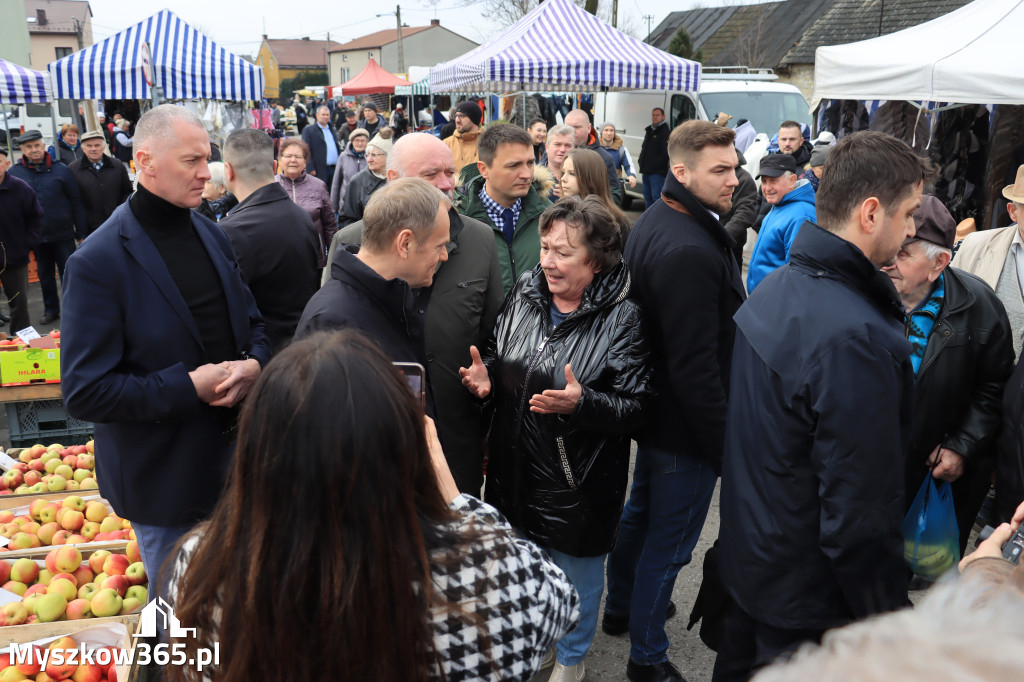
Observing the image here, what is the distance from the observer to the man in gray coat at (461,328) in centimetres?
302

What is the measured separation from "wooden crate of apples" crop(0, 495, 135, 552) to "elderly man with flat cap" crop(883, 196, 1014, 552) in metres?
3.19

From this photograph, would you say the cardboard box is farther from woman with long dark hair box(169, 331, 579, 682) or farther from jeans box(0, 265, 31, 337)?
woman with long dark hair box(169, 331, 579, 682)

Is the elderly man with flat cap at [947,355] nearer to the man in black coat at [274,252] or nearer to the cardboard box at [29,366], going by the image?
the man in black coat at [274,252]

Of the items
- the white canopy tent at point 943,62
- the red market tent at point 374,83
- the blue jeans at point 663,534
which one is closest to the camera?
the blue jeans at point 663,534

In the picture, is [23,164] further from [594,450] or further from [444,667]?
[444,667]

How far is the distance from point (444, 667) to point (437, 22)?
83.2m

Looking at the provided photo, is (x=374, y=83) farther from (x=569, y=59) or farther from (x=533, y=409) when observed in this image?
(x=533, y=409)

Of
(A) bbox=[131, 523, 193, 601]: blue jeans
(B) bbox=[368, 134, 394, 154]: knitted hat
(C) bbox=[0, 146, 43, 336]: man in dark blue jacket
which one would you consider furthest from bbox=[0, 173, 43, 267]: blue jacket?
(A) bbox=[131, 523, 193, 601]: blue jeans

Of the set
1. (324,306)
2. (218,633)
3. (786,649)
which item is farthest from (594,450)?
(218,633)

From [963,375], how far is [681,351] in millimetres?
1028

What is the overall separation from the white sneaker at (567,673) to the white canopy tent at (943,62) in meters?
5.45

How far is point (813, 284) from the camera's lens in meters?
1.97

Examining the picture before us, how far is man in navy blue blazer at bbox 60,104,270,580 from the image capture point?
2352 mm

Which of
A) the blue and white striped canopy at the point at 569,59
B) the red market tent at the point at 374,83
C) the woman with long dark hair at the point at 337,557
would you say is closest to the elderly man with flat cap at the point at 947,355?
the woman with long dark hair at the point at 337,557
